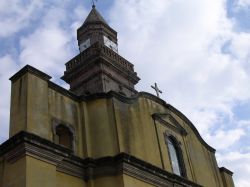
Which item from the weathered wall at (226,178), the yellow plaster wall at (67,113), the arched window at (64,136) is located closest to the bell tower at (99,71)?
the weathered wall at (226,178)

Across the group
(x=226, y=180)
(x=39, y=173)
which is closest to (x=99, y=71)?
(x=226, y=180)

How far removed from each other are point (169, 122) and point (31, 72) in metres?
7.09

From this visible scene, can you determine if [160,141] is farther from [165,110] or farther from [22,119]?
[22,119]

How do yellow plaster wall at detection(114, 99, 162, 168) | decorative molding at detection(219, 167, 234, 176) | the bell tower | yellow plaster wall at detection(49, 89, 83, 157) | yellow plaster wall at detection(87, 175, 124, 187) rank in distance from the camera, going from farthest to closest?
the bell tower → decorative molding at detection(219, 167, 234, 176) → yellow plaster wall at detection(114, 99, 162, 168) → yellow plaster wall at detection(49, 89, 83, 157) → yellow plaster wall at detection(87, 175, 124, 187)

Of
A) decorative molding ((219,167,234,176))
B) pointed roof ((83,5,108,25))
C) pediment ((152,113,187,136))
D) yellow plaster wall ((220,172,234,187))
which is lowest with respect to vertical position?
yellow plaster wall ((220,172,234,187))

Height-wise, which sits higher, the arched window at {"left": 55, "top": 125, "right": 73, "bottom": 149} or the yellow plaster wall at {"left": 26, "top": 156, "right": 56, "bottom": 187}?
the arched window at {"left": 55, "top": 125, "right": 73, "bottom": 149}

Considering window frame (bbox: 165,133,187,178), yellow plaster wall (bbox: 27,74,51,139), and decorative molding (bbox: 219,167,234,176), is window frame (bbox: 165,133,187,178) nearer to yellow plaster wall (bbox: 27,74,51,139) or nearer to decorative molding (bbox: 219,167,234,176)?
decorative molding (bbox: 219,167,234,176)

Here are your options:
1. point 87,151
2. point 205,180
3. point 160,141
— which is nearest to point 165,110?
point 160,141

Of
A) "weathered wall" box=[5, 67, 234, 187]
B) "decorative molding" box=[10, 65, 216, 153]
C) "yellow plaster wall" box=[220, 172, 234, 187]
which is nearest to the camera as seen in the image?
"weathered wall" box=[5, 67, 234, 187]

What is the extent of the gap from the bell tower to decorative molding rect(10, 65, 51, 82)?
27.4 feet

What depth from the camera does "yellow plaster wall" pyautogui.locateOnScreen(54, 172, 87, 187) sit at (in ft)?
49.5

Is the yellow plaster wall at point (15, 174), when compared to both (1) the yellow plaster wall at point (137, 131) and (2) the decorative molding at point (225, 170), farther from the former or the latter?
(2) the decorative molding at point (225, 170)

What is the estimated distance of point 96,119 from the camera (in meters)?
17.6

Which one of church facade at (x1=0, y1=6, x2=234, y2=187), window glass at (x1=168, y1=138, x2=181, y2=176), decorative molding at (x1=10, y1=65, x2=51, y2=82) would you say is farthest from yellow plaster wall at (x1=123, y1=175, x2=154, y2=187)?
decorative molding at (x1=10, y1=65, x2=51, y2=82)
